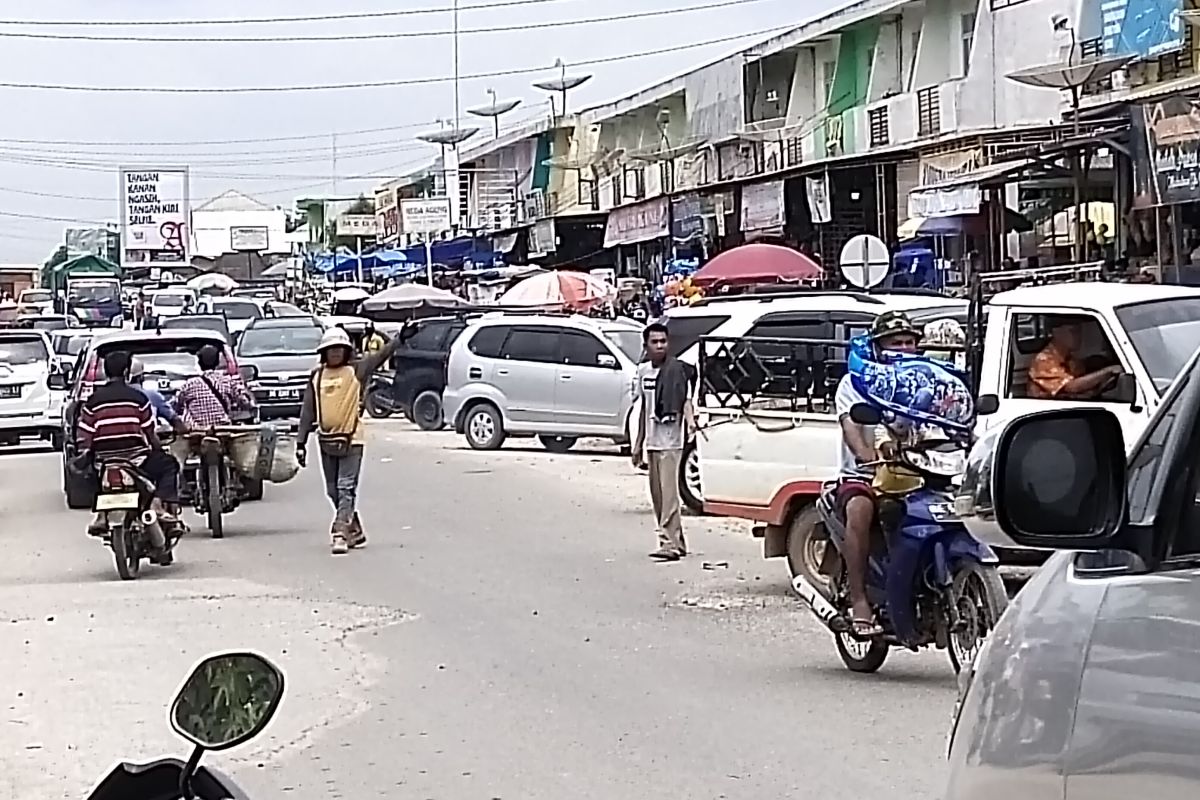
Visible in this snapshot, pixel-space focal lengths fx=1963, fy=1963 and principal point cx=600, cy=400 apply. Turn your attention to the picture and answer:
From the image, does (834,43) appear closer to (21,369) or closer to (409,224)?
(21,369)

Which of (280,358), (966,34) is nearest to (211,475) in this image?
(280,358)

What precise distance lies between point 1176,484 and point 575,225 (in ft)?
165

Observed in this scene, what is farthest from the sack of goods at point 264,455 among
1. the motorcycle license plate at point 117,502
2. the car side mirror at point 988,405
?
the car side mirror at point 988,405

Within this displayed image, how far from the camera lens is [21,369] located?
27406 millimetres

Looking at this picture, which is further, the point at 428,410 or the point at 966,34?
the point at 428,410

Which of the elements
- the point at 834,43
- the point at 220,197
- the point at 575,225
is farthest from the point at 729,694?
the point at 220,197

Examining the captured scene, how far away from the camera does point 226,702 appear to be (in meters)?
3.46

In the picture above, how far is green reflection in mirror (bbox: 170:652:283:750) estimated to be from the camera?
345 centimetres

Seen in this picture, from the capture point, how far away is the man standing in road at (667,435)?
15.5m

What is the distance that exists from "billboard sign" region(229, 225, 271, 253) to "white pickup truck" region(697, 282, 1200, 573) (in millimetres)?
100360

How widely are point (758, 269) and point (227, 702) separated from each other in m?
25.3

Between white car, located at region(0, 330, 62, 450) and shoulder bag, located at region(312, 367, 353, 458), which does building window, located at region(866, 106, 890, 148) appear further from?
shoulder bag, located at region(312, 367, 353, 458)

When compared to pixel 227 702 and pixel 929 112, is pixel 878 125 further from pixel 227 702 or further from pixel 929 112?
pixel 227 702

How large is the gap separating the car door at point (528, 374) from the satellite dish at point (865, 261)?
4.42 metres
